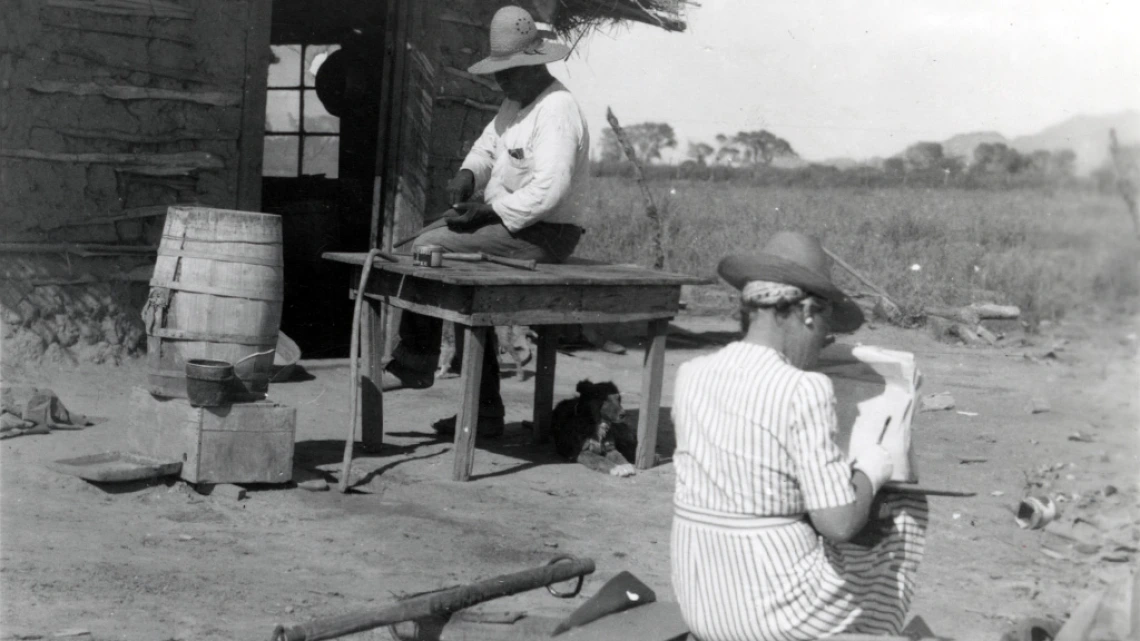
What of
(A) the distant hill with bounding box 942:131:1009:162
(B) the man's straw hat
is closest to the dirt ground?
(B) the man's straw hat

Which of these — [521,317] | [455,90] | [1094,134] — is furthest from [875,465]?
[455,90]

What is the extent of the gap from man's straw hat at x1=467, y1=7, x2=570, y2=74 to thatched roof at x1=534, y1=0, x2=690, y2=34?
332 cm

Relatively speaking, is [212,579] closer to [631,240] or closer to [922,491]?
[922,491]

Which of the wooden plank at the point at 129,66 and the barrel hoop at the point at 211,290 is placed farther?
the wooden plank at the point at 129,66

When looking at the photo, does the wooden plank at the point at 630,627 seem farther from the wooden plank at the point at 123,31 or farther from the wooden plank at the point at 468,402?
the wooden plank at the point at 123,31

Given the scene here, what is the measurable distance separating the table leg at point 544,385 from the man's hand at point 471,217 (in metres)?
0.70

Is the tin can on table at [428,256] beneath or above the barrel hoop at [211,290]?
above

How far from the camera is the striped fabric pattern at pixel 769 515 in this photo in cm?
250

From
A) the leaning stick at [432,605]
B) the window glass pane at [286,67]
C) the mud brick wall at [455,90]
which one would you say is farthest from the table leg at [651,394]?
the window glass pane at [286,67]

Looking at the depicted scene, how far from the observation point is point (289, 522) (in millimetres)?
4812

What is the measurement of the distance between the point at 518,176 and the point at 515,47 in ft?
2.08

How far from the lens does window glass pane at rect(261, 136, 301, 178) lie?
1346cm

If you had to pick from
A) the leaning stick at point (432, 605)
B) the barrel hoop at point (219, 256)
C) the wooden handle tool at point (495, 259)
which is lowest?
the leaning stick at point (432, 605)

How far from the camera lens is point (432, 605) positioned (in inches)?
107
